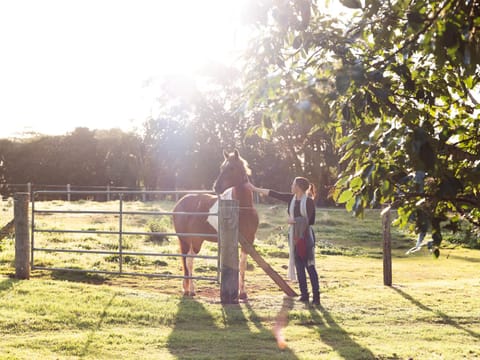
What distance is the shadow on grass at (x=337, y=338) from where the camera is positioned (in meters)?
5.76

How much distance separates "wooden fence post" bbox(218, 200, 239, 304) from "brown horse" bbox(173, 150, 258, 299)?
494 millimetres

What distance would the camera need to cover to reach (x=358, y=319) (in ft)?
24.4

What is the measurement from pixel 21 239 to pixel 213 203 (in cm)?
323

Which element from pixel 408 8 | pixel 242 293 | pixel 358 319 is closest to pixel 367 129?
pixel 408 8

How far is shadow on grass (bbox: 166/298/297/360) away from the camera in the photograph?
18.7 feet

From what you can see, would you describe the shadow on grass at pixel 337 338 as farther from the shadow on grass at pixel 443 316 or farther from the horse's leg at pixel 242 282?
the shadow on grass at pixel 443 316

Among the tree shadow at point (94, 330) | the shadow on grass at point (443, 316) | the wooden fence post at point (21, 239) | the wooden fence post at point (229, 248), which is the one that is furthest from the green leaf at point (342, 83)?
the wooden fence post at point (21, 239)

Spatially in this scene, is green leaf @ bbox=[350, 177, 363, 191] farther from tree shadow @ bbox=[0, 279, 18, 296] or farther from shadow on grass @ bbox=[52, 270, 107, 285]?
shadow on grass @ bbox=[52, 270, 107, 285]

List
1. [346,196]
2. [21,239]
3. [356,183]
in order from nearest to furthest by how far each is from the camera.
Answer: [356,183] → [346,196] → [21,239]

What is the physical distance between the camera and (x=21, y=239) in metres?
9.66

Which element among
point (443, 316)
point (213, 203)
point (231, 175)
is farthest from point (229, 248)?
point (443, 316)

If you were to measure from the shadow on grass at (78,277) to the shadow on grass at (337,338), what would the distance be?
4.10 m

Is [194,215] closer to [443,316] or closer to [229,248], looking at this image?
[229,248]

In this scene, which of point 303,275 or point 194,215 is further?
point 194,215
